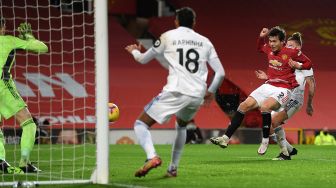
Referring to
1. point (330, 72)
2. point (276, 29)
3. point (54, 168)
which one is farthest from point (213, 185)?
point (330, 72)

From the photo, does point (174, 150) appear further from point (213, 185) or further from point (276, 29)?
point (276, 29)

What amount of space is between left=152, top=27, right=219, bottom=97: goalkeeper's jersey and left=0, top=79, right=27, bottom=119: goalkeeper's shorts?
1954mm

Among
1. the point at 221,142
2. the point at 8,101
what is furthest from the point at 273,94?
the point at 8,101

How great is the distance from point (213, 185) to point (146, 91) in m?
16.2

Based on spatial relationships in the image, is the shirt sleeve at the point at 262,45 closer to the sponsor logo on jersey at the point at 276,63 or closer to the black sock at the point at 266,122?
the sponsor logo on jersey at the point at 276,63

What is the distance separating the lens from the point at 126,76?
23094 mm

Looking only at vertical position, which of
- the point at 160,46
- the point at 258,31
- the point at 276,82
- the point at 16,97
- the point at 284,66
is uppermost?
the point at 258,31

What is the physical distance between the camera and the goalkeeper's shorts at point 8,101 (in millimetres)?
8195

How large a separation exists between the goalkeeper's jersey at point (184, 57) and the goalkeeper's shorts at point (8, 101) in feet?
6.41

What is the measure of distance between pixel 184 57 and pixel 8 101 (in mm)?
2205

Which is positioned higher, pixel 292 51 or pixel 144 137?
pixel 292 51

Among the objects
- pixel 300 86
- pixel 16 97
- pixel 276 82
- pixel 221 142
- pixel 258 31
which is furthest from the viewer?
pixel 258 31

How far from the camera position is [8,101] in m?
Answer: 8.22

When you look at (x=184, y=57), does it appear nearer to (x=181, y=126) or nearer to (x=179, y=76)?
(x=179, y=76)
